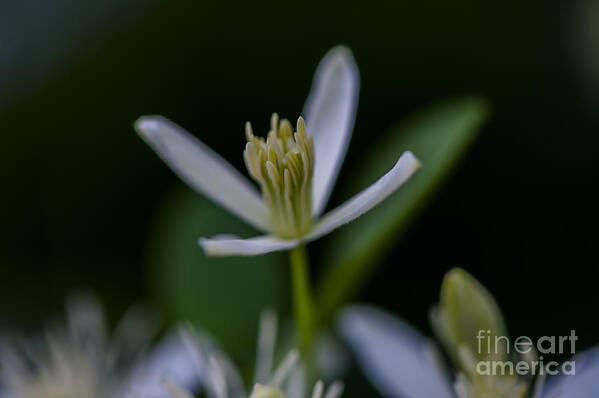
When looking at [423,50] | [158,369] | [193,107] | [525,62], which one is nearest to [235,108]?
[193,107]

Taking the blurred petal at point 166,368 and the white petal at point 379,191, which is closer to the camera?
the white petal at point 379,191

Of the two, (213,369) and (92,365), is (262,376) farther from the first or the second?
(92,365)

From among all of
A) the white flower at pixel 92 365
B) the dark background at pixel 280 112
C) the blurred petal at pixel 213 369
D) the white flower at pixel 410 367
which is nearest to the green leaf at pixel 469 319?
the white flower at pixel 410 367

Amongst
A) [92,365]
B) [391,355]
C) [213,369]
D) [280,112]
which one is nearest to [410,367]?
[391,355]

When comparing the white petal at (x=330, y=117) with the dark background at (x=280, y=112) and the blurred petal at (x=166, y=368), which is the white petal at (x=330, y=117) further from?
the dark background at (x=280, y=112)

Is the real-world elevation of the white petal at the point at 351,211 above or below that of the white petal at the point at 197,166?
below

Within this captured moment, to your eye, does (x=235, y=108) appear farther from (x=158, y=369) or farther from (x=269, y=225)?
(x=269, y=225)
